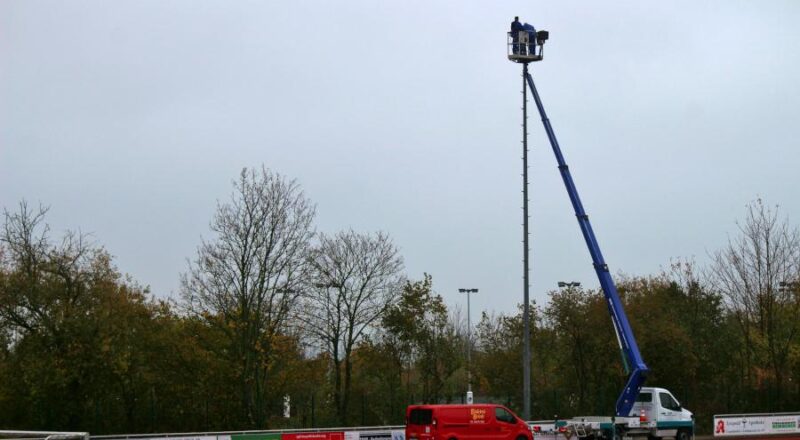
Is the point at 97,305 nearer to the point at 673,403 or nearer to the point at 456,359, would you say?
the point at 456,359

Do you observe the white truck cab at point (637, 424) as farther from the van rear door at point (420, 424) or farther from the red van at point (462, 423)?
the van rear door at point (420, 424)

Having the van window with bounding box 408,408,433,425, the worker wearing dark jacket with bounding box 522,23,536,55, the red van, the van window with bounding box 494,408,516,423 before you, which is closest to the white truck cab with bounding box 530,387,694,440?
the van window with bounding box 494,408,516,423

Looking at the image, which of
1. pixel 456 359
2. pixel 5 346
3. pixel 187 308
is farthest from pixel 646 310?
pixel 5 346

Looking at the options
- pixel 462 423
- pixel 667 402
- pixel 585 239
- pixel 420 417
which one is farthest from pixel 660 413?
pixel 420 417

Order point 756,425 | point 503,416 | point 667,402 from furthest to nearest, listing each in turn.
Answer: point 756,425 → point 667,402 → point 503,416

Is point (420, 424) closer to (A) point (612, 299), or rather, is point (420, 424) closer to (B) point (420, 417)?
(B) point (420, 417)

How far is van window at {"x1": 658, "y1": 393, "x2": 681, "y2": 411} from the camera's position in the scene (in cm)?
3878

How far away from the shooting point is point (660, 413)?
38.5 metres

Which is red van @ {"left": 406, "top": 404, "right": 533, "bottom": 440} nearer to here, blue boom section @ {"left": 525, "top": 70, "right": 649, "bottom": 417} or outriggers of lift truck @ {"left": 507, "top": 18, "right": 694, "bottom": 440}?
outriggers of lift truck @ {"left": 507, "top": 18, "right": 694, "bottom": 440}

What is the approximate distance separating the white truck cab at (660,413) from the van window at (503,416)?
6390 mm

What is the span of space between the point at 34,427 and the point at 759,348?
134 feet

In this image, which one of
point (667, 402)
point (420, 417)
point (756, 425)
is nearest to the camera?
point (420, 417)

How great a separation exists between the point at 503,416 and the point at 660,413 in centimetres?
832

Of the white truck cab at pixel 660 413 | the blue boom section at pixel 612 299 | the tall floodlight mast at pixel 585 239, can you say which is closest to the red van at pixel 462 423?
the tall floodlight mast at pixel 585 239
